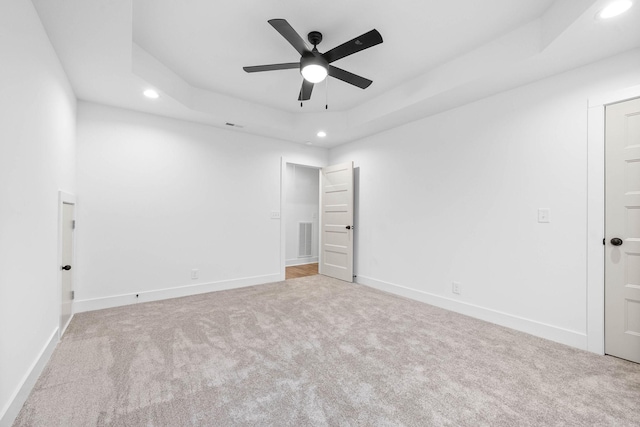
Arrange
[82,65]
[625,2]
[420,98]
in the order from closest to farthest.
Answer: [625,2] → [82,65] → [420,98]

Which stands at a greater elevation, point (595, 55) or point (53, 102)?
point (595, 55)

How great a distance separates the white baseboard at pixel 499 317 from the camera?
8.01 feet

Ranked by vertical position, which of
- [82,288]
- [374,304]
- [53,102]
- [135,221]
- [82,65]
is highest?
[82,65]

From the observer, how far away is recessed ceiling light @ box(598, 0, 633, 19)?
1.71m

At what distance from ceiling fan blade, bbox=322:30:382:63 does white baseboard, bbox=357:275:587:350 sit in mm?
2866

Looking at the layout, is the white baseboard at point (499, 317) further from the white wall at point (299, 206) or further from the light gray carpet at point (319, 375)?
the white wall at point (299, 206)

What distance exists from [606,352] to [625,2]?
2.53 meters

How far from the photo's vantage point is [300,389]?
1789 mm

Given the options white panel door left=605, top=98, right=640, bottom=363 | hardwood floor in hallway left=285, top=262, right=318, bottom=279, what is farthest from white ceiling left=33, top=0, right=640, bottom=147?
hardwood floor in hallway left=285, top=262, right=318, bottom=279

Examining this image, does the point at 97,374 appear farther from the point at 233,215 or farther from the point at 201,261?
the point at 233,215

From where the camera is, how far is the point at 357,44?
2072 mm

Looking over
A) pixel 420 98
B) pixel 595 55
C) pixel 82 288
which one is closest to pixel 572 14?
pixel 595 55

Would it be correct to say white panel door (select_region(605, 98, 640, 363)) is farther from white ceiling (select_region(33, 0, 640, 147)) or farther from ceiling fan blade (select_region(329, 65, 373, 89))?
ceiling fan blade (select_region(329, 65, 373, 89))

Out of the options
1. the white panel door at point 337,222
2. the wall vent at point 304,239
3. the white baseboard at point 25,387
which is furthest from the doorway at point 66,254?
the wall vent at point 304,239
